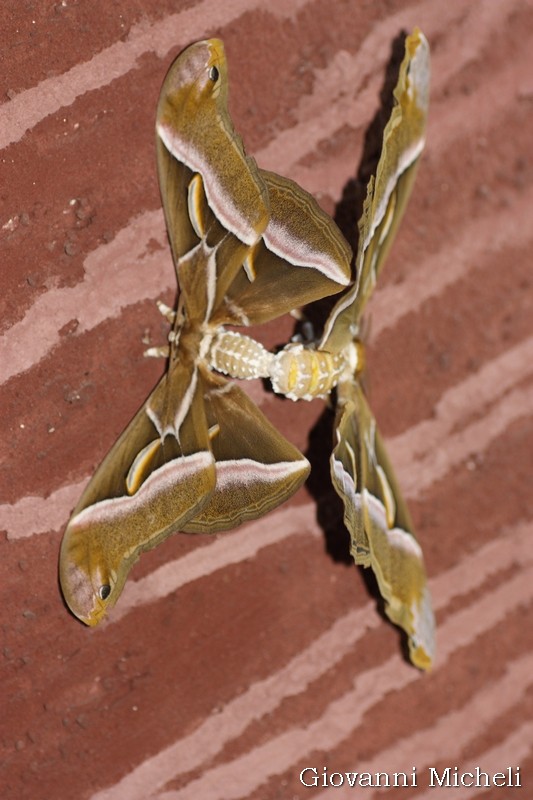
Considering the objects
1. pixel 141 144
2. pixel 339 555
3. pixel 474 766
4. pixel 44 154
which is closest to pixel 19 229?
pixel 44 154

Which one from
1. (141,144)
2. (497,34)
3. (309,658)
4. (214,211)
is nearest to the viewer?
(214,211)

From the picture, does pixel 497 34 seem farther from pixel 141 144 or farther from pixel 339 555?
pixel 339 555

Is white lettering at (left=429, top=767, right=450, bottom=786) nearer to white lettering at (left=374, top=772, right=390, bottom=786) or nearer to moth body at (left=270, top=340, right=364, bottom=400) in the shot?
white lettering at (left=374, top=772, right=390, bottom=786)

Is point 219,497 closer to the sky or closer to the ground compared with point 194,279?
closer to the ground

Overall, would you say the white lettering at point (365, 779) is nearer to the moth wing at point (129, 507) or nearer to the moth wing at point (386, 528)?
the moth wing at point (386, 528)

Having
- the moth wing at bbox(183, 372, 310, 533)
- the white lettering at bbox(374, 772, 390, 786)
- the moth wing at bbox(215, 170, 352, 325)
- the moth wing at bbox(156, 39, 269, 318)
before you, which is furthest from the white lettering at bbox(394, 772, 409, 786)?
the moth wing at bbox(156, 39, 269, 318)

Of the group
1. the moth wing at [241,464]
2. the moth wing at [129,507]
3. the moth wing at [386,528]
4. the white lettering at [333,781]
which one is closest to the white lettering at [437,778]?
the white lettering at [333,781]
